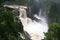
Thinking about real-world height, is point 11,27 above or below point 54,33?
below

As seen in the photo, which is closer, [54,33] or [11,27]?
[11,27]

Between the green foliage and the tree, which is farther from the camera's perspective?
the green foliage

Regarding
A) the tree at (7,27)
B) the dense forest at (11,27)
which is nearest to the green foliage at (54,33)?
the dense forest at (11,27)

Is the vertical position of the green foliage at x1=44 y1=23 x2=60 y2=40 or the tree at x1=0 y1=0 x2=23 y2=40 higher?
the green foliage at x1=44 y1=23 x2=60 y2=40

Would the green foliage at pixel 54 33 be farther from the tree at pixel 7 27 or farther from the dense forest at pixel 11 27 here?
the tree at pixel 7 27

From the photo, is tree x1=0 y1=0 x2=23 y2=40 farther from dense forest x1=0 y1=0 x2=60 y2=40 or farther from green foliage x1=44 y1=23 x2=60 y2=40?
green foliage x1=44 y1=23 x2=60 y2=40

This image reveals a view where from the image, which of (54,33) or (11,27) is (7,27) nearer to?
(11,27)

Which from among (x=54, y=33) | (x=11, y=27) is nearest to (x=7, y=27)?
(x=11, y=27)

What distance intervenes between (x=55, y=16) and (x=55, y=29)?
20858mm

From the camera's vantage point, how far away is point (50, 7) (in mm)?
35438

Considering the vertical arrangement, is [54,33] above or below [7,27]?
above

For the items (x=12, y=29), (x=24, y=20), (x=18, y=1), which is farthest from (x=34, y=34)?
(x=12, y=29)

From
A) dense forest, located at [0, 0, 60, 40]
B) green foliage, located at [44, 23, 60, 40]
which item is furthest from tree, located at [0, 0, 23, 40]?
green foliage, located at [44, 23, 60, 40]

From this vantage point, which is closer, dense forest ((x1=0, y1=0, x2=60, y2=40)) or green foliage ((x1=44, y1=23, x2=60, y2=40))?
dense forest ((x1=0, y1=0, x2=60, y2=40))
